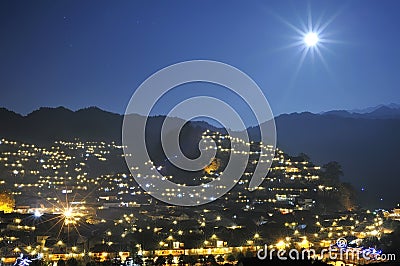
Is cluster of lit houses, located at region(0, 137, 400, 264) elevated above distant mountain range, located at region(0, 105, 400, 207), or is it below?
below

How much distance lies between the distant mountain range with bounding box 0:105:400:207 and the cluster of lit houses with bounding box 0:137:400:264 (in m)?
8.63

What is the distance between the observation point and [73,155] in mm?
33219

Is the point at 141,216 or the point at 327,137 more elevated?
the point at 327,137

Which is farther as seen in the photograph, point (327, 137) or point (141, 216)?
point (327, 137)

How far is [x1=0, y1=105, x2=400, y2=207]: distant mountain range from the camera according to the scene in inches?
1645

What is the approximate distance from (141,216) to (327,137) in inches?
2232

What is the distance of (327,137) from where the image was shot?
70750mm

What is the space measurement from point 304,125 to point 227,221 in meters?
67.0

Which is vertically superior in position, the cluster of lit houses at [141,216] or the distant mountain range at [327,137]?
the distant mountain range at [327,137]

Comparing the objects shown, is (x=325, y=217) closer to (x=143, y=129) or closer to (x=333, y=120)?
(x=143, y=129)

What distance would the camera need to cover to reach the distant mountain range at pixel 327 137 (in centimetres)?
4178

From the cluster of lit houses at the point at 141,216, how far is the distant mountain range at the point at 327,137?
863 centimetres

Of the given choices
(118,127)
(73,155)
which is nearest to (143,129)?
(118,127)

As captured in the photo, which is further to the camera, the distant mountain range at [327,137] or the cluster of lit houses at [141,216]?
the distant mountain range at [327,137]
